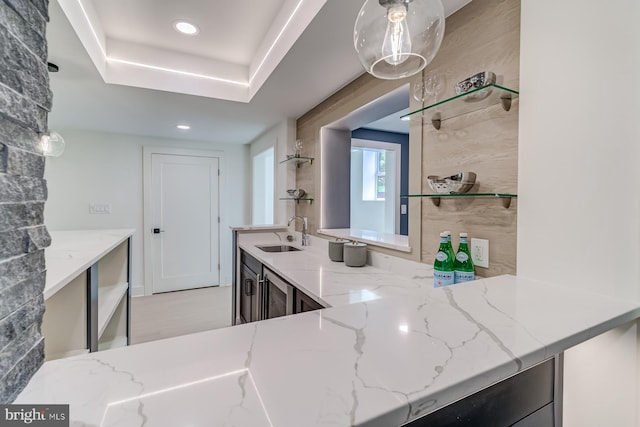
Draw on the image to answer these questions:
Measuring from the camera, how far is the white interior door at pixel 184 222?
166 inches

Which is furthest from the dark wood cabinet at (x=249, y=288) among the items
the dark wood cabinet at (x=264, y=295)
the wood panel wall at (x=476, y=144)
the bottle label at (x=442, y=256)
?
the bottle label at (x=442, y=256)

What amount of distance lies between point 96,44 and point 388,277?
7.77 ft

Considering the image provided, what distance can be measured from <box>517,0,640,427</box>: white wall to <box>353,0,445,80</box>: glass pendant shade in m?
0.47

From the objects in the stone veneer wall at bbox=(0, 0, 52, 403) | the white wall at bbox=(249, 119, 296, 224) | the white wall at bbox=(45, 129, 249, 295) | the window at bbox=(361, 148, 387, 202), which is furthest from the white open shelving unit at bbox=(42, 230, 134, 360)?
the window at bbox=(361, 148, 387, 202)

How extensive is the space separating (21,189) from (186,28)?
2059 mm

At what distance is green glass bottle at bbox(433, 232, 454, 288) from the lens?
1266mm

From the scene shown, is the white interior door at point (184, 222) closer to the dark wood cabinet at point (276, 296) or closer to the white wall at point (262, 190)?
the white wall at point (262, 190)

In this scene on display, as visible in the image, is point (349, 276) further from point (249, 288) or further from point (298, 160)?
point (298, 160)

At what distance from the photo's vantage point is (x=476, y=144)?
1.29m

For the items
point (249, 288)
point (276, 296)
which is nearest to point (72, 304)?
point (276, 296)

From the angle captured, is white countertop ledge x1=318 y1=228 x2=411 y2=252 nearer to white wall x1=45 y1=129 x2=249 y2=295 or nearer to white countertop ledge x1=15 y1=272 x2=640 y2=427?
white countertop ledge x1=15 y1=272 x2=640 y2=427

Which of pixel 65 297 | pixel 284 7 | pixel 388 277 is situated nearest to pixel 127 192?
pixel 65 297

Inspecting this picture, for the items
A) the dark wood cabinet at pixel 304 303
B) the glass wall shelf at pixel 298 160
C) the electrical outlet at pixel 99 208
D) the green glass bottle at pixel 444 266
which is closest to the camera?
the green glass bottle at pixel 444 266

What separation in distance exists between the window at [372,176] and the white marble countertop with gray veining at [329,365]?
379cm
